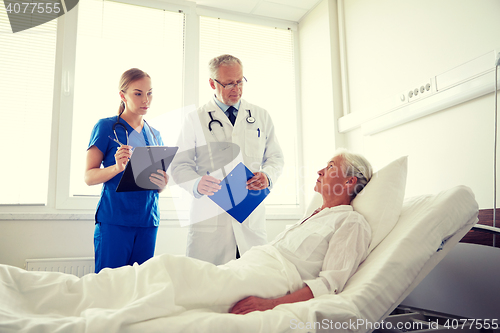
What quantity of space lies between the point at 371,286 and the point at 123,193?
4.24 ft

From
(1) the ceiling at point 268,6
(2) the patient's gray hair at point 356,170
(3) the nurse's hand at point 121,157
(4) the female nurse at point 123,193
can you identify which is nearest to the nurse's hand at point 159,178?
(4) the female nurse at point 123,193

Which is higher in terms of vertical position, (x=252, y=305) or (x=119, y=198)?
A: (x=119, y=198)

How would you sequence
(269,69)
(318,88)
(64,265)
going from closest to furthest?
(64,265) < (318,88) < (269,69)

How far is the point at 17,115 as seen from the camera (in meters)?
2.61

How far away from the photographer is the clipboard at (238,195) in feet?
5.41

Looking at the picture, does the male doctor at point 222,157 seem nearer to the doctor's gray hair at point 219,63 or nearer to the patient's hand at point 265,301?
the doctor's gray hair at point 219,63

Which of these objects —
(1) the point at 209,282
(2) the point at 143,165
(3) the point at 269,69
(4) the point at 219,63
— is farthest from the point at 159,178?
(3) the point at 269,69

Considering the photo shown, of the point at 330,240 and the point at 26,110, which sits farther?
the point at 26,110

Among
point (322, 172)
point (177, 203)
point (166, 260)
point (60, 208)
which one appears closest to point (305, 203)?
point (177, 203)

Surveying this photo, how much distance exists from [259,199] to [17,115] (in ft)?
6.85

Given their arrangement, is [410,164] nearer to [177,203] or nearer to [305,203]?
[305,203]

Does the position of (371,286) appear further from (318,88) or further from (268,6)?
(268,6)

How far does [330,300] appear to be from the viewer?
37.1 inches

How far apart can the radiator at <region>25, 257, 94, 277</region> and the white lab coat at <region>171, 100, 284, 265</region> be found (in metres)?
1.05
